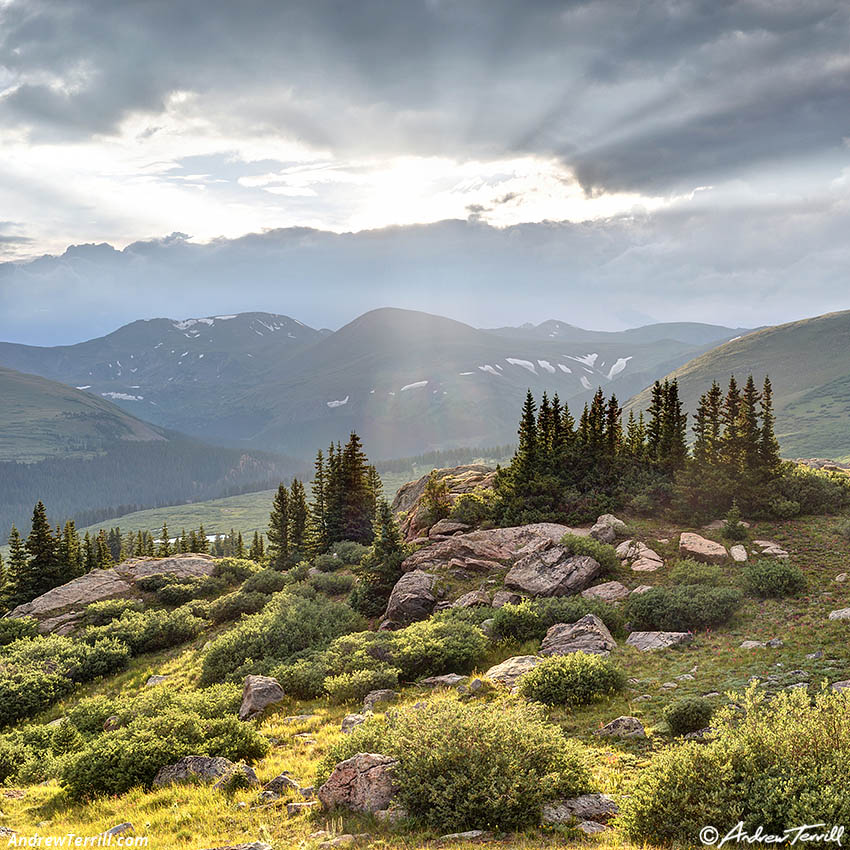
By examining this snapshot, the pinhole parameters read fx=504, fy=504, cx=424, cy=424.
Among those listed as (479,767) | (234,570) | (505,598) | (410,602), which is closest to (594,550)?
(505,598)

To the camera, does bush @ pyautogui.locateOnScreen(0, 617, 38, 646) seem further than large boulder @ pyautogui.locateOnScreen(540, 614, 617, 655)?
Yes

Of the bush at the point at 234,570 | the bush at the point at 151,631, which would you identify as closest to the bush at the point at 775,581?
the bush at the point at 151,631

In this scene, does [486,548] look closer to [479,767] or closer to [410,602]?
[410,602]

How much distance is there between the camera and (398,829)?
10539mm

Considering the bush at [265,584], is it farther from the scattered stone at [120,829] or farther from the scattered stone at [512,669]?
the scattered stone at [120,829]

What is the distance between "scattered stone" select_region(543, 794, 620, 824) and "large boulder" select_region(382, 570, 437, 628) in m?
19.1

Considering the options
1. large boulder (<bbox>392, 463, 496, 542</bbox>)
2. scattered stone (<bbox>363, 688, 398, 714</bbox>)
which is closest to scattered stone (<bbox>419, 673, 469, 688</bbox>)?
scattered stone (<bbox>363, 688, 398, 714</bbox>)

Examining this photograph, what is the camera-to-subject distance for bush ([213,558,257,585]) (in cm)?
5216

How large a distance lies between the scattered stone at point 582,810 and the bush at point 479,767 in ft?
0.63

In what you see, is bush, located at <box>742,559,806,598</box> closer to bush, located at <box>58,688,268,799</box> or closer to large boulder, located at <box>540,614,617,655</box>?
large boulder, located at <box>540,614,617,655</box>

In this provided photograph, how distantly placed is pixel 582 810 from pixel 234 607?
33555 millimetres

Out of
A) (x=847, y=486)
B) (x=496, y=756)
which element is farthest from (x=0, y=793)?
(x=847, y=486)

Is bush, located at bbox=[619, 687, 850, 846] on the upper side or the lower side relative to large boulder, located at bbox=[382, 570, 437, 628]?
A: upper

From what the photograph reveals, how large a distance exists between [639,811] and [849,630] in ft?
52.2
